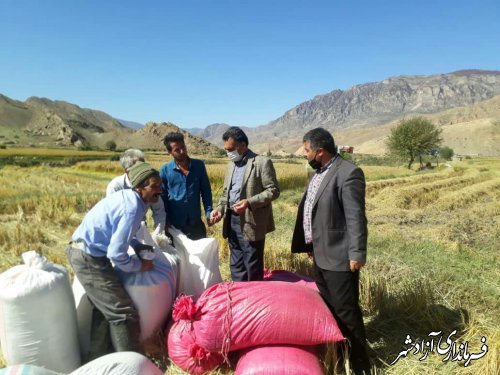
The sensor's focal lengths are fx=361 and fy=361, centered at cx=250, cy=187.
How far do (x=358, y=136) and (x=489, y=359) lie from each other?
532ft

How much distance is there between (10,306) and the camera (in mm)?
2383

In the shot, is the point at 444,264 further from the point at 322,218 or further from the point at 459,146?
the point at 459,146

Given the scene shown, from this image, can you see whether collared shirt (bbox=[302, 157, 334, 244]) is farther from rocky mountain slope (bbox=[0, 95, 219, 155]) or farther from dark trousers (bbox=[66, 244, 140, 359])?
rocky mountain slope (bbox=[0, 95, 219, 155])

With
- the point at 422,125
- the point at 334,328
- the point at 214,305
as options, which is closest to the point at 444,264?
the point at 334,328

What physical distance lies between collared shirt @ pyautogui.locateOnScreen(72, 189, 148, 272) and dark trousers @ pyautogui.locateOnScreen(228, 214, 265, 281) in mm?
1277

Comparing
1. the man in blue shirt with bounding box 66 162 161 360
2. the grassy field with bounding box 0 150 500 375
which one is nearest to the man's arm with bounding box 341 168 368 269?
the grassy field with bounding box 0 150 500 375

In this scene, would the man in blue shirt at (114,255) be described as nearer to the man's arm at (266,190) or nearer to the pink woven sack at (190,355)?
the pink woven sack at (190,355)

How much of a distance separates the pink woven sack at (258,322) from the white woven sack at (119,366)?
46cm

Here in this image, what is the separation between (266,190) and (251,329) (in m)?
1.37

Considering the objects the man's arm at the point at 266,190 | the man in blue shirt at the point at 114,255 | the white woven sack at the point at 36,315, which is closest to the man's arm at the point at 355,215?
the man's arm at the point at 266,190

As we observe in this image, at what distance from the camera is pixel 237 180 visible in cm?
364

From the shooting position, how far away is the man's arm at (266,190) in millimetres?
3398

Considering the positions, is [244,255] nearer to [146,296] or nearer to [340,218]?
[146,296]

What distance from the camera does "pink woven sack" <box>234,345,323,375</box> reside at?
89.6 inches
